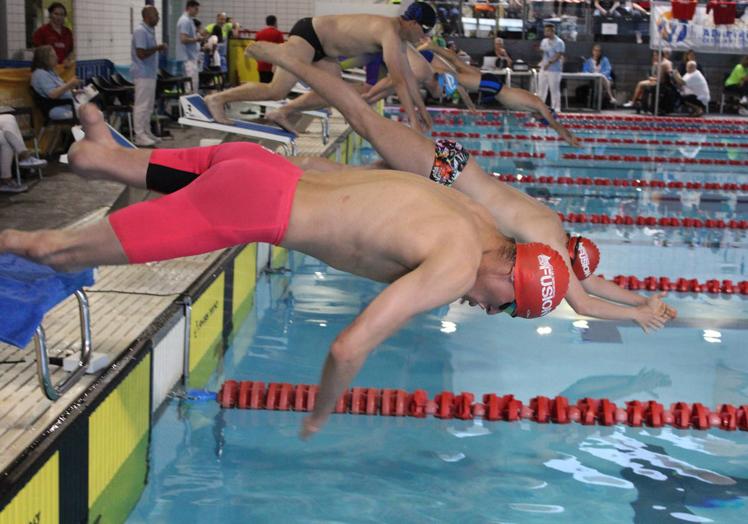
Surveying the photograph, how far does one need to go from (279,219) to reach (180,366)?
73.4 inches

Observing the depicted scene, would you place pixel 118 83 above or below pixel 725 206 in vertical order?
above

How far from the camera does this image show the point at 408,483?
151 inches

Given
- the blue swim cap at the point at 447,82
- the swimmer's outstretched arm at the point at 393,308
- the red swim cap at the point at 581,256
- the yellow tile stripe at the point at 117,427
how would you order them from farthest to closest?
the blue swim cap at the point at 447,82 → the red swim cap at the point at 581,256 → the yellow tile stripe at the point at 117,427 → the swimmer's outstretched arm at the point at 393,308

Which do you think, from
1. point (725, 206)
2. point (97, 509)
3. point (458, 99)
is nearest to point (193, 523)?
point (97, 509)

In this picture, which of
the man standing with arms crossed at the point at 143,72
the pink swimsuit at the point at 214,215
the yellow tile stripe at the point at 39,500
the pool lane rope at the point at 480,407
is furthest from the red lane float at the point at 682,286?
the man standing with arms crossed at the point at 143,72

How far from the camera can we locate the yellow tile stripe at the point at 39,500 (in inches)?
99.0

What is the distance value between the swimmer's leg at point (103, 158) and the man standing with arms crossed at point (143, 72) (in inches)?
276

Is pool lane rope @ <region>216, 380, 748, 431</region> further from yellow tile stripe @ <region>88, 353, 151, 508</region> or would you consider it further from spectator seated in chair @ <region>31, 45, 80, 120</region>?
spectator seated in chair @ <region>31, 45, 80, 120</region>

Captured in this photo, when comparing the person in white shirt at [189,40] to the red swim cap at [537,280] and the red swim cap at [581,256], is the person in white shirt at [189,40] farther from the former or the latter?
→ the red swim cap at [537,280]

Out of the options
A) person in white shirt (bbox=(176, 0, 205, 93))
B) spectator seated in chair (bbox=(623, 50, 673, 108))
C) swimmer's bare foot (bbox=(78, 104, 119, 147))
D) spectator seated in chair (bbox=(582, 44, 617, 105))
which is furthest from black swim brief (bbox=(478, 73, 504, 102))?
spectator seated in chair (bbox=(582, 44, 617, 105))

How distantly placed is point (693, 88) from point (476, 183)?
16090 millimetres

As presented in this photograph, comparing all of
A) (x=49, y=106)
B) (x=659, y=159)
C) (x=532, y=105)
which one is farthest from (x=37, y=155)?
(x=659, y=159)

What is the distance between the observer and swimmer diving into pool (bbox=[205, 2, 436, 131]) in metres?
6.82

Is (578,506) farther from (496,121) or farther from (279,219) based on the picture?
(496,121)
